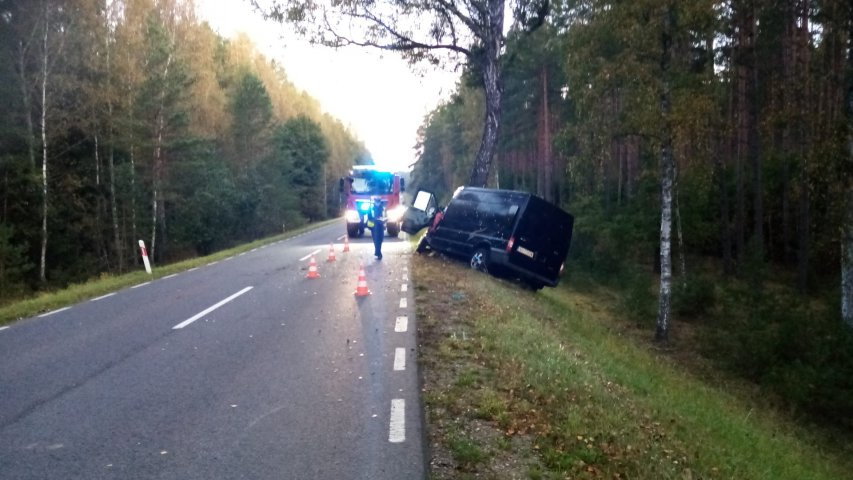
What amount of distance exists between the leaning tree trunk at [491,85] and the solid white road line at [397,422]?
52.3ft

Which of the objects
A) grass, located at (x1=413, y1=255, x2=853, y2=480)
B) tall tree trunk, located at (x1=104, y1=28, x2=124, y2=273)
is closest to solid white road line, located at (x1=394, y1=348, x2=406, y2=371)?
grass, located at (x1=413, y1=255, x2=853, y2=480)

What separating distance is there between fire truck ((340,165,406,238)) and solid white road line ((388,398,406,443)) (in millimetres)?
26689

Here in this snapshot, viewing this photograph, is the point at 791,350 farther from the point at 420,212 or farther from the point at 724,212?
the point at 420,212

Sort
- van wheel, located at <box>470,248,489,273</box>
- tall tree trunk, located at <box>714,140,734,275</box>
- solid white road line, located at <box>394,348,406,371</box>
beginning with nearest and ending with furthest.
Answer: solid white road line, located at <box>394,348,406,371</box>, van wheel, located at <box>470,248,489,273</box>, tall tree trunk, located at <box>714,140,734,275</box>

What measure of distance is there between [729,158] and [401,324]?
2432 centimetres

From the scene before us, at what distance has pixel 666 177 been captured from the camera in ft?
56.5

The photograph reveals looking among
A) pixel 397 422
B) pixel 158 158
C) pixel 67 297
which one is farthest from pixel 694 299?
pixel 158 158

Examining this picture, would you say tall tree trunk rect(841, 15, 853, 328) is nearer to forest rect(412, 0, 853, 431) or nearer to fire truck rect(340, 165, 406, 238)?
forest rect(412, 0, 853, 431)

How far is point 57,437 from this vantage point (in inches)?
246

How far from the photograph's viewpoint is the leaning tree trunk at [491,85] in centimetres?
2150

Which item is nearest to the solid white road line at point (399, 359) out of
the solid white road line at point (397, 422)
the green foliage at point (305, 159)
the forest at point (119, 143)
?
Answer: the solid white road line at point (397, 422)

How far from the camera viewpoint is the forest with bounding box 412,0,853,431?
1354 centimetres

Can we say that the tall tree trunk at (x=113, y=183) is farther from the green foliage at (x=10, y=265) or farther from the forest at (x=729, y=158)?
the forest at (x=729, y=158)

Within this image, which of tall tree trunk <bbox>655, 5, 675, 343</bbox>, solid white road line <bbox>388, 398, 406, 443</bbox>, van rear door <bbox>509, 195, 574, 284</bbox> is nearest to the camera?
solid white road line <bbox>388, 398, 406, 443</bbox>
